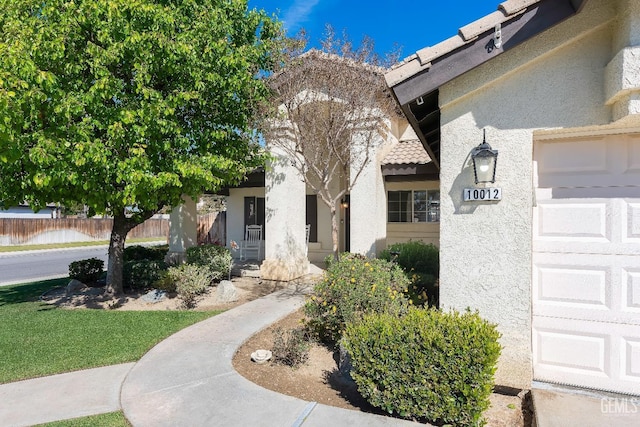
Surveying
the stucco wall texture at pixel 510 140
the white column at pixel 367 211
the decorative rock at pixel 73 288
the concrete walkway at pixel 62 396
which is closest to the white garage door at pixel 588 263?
the stucco wall texture at pixel 510 140

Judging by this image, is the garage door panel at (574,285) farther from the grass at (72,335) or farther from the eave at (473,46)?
the grass at (72,335)

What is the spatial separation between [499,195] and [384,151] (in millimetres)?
8266

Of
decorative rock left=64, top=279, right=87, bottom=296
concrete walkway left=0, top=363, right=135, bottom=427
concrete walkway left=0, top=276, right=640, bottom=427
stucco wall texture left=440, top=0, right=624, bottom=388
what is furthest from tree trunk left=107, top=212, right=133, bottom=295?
stucco wall texture left=440, top=0, right=624, bottom=388

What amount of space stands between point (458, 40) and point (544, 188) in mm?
2057

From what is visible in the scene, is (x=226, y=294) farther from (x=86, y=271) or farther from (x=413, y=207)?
(x=413, y=207)

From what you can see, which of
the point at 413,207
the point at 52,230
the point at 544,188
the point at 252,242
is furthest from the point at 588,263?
the point at 52,230

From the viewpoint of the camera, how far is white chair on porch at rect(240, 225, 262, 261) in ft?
52.0

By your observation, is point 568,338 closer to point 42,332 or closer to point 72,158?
point 72,158

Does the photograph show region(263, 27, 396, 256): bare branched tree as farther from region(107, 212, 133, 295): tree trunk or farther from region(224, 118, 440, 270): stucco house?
region(107, 212, 133, 295): tree trunk

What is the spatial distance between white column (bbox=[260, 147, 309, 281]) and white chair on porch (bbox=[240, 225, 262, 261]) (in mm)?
3981

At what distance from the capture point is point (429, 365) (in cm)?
364

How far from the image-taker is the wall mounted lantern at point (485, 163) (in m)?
4.36

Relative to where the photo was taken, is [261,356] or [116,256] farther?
[116,256]
